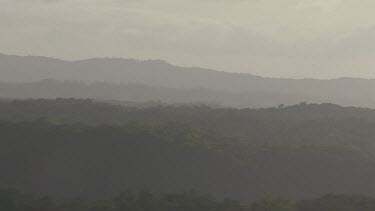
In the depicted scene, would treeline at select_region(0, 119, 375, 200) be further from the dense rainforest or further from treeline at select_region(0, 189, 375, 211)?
treeline at select_region(0, 189, 375, 211)

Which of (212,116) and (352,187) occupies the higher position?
(212,116)

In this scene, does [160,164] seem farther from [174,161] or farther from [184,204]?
[184,204]

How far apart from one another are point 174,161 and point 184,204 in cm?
2133

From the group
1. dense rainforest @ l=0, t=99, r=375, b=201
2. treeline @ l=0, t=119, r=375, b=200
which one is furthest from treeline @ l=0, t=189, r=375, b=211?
treeline @ l=0, t=119, r=375, b=200

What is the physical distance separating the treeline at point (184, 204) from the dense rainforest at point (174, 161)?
497 inches

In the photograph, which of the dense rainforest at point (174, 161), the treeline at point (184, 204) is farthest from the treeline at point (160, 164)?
the treeline at point (184, 204)

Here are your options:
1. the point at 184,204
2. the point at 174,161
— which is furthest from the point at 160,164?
the point at 184,204

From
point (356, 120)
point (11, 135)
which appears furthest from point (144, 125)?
point (356, 120)

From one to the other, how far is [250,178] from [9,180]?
2411cm

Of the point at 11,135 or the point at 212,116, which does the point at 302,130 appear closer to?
the point at 212,116

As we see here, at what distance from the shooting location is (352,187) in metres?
55.0

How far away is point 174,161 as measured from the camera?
58094mm

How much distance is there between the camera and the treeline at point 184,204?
3556cm

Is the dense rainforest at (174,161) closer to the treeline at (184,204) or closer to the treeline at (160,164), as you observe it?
the treeline at (160,164)
